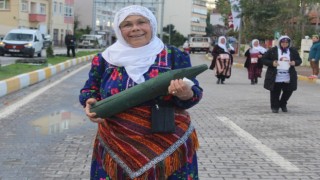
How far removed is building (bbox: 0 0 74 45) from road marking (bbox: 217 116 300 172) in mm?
53115

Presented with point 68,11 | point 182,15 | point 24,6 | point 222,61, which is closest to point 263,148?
point 222,61

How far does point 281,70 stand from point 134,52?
27.0ft

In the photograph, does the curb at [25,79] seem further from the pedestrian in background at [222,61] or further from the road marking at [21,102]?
the pedestrian in background at [222,61]

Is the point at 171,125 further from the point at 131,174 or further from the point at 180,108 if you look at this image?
the point at 131,174

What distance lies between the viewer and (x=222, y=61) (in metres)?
18.4

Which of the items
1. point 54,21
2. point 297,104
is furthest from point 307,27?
point 54,21

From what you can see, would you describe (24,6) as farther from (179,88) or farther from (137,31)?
(179,88)

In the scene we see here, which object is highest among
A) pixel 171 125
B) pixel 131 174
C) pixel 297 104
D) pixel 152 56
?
pixel 152 56

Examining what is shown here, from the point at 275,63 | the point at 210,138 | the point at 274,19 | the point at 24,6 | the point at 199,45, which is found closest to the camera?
the point at 210,138

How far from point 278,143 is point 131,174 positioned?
497 cm

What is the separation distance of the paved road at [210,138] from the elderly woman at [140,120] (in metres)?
2.60

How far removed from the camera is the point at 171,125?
117 inches

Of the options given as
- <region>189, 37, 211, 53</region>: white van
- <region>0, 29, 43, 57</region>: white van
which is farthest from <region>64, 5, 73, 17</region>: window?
<region>0, 29, 43, 57</region>: white van

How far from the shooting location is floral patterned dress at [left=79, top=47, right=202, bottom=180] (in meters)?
2.99
